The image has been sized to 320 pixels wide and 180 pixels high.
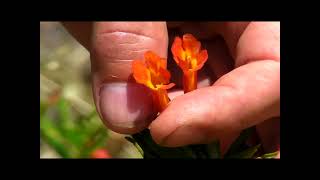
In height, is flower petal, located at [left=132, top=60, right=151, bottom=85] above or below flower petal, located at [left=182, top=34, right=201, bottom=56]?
below

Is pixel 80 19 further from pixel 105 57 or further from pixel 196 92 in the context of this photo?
pixel 196 92

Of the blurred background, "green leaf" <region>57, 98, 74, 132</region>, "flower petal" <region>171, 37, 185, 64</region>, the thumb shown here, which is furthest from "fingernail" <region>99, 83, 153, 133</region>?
"green leaf" <region>57, 98, 74, 132</region>

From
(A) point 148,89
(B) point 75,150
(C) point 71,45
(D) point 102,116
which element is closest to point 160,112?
(A) point 148,89

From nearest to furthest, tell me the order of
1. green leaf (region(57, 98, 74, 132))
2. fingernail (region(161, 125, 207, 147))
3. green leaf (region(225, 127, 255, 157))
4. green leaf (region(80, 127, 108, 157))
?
fingernail (region(161, 125, 207, 147)), green leaf (region(225, 127, 255, 157)), green leaf (region(80, 127, 108, 157)), green leaf (region(57, 98, 74, 132))

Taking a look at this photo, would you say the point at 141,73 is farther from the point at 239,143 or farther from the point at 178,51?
the point at 239,143

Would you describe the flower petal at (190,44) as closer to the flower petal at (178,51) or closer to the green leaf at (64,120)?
the flower petal at (178,51)

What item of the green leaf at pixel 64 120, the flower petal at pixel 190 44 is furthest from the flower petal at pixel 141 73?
the green leaf at pixel 64 120

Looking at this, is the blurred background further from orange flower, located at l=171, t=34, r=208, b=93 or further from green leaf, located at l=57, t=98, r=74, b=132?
orange flower, located at l=171, t=34, r=208, b=93
